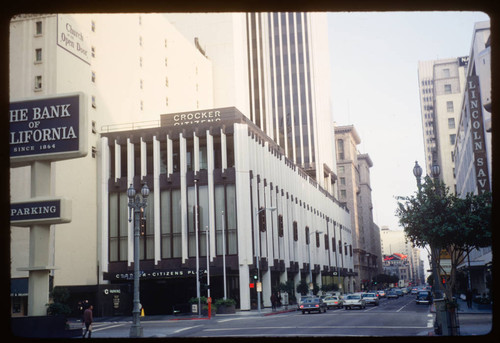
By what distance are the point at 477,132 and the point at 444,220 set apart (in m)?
22.6

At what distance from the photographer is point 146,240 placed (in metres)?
62.1

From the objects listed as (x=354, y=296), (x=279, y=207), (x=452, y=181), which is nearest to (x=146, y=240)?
(x=279, y=207)

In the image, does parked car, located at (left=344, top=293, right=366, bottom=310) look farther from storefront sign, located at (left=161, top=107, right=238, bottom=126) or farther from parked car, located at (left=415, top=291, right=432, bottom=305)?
storefront sign, located at (left=161, top=107, right=238, bottom=126)

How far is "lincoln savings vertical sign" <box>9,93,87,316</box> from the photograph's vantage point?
28266 millimetres

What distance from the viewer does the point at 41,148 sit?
28.4m

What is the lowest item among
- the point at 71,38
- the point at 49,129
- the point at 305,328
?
the point at 305,328

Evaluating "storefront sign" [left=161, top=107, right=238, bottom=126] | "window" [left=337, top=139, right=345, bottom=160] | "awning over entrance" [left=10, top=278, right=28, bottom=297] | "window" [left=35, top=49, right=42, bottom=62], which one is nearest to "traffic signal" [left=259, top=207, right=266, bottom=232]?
"storefront sign" [left=161, top=107, right=238, bottom=126]

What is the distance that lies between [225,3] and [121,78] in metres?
62.6

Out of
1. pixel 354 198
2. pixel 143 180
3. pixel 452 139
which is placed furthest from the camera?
pixel 354 198

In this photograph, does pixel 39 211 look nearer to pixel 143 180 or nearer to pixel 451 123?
pixel 143 180

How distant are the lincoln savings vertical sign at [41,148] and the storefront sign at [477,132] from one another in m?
35.4

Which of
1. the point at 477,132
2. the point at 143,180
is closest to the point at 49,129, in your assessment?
the point at 143,180

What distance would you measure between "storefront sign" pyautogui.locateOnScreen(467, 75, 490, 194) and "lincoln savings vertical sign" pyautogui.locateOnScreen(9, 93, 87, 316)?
35354 mm

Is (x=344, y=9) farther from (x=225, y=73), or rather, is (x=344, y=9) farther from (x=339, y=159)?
(x=339, y=159)
